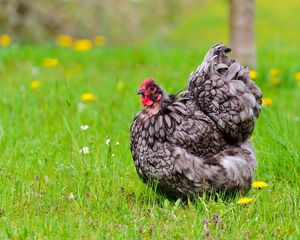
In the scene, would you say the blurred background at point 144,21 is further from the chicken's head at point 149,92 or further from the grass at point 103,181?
the chicken's head at point 149,92

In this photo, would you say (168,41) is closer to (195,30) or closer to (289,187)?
(195,30)

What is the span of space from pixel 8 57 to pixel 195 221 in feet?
19.2

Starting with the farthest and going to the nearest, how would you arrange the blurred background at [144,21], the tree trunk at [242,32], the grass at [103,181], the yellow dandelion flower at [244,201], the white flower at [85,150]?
the blurred background at [144,21]
the tree trunk at [242,32]
the white flower at [85,150]
the yellow dandelion flower at [244,201]
the grass at [103,181]

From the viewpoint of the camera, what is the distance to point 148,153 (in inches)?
160

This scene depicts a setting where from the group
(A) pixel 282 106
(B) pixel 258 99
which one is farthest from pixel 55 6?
(B) pixel 258 99

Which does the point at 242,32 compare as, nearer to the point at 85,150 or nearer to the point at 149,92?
the point at 85,150

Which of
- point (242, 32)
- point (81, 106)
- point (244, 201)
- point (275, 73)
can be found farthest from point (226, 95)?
point (242, 32)

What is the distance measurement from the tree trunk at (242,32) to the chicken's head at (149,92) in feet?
12.7

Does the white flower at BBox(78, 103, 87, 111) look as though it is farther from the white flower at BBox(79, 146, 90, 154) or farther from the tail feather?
the tail feather

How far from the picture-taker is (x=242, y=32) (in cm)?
795

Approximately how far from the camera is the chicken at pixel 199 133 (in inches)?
159

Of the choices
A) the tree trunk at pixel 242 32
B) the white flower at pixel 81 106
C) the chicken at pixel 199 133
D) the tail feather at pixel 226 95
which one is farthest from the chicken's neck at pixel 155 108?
the tree trunk at pixel 242 32

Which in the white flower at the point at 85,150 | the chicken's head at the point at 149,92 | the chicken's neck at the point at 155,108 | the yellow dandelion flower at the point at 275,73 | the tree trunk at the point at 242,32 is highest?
the tree trunk at the point at 242,32

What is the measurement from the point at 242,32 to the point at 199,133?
163 inches
